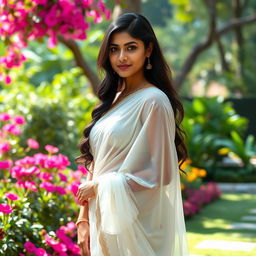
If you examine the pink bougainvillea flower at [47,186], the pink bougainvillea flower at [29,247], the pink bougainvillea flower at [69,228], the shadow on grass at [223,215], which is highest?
the pink bougainvillea flower at [47,186]

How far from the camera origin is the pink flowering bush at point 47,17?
4926mm

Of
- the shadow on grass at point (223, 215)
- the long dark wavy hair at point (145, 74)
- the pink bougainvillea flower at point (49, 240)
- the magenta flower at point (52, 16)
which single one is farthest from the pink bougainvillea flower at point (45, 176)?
the shadow on grass at point (223, 215)

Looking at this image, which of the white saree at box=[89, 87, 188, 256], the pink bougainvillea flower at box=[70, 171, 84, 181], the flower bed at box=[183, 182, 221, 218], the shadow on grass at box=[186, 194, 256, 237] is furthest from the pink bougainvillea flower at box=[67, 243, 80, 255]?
the flower bed at box=[183, 182, 221, 218]

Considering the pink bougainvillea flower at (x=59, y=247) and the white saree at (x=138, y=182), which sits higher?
the white saree at (x=138, y=182)

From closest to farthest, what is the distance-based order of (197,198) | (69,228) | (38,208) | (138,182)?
1. (138,182)
2. (69,228)
3. (38,208)
4. (197,198)

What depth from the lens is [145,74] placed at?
2672mm

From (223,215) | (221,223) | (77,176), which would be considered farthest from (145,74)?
(223,215)

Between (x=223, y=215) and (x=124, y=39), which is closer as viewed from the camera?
(x=124, y=39)

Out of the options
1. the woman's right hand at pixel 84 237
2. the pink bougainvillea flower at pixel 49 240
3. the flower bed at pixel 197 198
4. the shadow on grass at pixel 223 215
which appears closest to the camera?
the woman's right hand at pixel 84 237

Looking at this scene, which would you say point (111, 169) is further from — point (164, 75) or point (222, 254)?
point (222, 254)

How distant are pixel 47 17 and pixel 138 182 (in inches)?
113

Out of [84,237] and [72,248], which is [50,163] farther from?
[84,237]

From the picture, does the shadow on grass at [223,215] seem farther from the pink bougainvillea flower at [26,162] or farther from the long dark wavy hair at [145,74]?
the long dark wavy hair at [145,74]

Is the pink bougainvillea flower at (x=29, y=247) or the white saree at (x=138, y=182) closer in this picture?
Answer: the white saree at (x=138, y=182)
